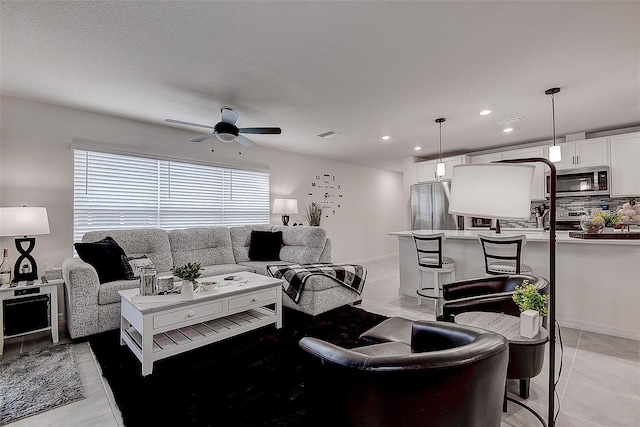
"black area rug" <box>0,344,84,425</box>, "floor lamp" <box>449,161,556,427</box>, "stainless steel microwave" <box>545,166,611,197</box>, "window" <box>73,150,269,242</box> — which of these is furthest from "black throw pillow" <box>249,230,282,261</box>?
"stainless steel microwave" <box>545,166,611,197</box>

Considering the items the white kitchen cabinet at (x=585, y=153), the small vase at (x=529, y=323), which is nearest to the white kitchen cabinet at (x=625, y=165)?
the white kitchen cabinet at (x=585, y=153)

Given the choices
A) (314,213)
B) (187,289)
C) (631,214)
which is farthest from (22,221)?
(631,214)

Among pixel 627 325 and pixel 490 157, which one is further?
pixel 490 157

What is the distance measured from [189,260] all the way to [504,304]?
11.7 ft

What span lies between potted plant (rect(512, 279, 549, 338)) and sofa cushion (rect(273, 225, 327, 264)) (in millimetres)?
2832

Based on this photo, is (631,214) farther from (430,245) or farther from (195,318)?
(195,318)

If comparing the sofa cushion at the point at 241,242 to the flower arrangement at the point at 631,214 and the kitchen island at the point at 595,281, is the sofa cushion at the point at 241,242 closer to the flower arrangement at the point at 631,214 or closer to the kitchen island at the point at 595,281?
the kitchen island at the point at 595,281

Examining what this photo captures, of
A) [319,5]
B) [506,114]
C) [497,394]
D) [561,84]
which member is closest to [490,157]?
[506,114]

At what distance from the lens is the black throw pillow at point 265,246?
14.7 feet

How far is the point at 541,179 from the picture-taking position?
16.3 feet

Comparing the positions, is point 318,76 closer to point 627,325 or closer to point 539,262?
point 539,262

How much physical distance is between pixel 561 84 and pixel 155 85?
4.03 metres

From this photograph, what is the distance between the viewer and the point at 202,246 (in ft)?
13.8

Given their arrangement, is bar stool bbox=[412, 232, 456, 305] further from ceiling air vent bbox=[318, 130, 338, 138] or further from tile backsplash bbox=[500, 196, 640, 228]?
tile backsplash bbox=[500, 196, 640, 228]
